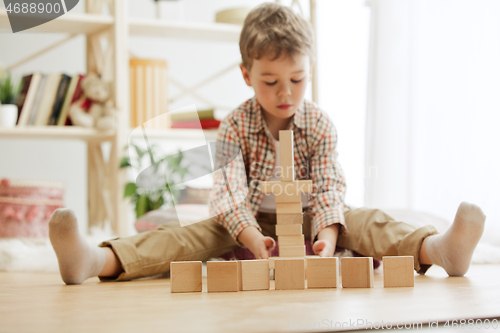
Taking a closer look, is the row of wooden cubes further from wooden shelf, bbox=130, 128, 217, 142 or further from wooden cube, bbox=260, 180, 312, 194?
wooden shelf, bbox=130, 128, 217, 142

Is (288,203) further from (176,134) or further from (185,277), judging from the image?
(176,134)

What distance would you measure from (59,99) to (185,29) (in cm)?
57

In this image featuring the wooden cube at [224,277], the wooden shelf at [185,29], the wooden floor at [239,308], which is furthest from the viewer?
the wooden shelf at [185,29]

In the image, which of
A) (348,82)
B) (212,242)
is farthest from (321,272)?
(348,82)

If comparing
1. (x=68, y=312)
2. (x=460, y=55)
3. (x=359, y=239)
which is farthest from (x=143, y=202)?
(x=68, y=312)

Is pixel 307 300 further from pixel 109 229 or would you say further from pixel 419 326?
pixel 109 229

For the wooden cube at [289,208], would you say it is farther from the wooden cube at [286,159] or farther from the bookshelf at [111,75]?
the bookshelf at [111,75]

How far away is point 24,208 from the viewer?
183cm

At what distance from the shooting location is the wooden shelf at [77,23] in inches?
75.5

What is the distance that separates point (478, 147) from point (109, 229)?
134 centimetres

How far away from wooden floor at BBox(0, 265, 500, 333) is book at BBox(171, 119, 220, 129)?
4.37 feet

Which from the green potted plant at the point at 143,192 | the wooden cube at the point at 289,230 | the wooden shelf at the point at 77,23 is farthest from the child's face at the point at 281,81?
the wooden shelf at the point at 77,23

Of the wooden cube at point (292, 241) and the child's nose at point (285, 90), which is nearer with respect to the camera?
the wooden cube at point (292, 241)

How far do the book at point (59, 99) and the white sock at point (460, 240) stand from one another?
1.53m
